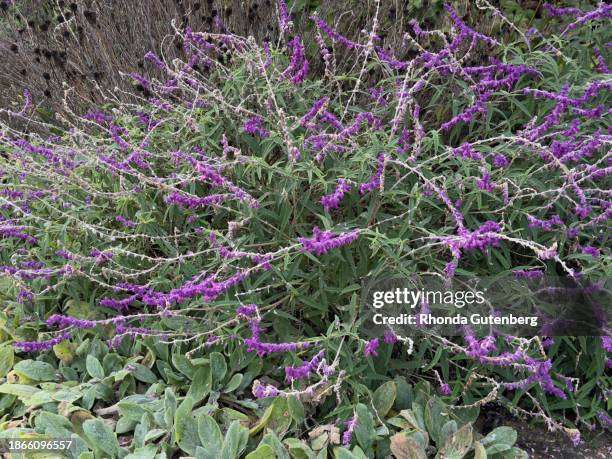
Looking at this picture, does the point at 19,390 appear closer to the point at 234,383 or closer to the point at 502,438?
the point at 234,383

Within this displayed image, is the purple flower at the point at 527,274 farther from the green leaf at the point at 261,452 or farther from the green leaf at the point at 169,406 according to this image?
the green leaf at the point at 169,406

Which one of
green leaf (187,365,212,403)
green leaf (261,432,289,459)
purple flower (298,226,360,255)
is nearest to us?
purple flower (298,226,360,255)

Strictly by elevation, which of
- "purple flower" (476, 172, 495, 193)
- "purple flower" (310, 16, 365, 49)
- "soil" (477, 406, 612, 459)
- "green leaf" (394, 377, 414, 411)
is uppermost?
"purple flower" (310, 16, 365, 49)

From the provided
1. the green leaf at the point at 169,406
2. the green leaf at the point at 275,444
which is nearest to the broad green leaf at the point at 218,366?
the green leaf at the point at 169,406

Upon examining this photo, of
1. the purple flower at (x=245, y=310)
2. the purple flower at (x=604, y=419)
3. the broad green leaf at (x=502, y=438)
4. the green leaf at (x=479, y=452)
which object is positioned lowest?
the purple flower at (x=604, y=419)

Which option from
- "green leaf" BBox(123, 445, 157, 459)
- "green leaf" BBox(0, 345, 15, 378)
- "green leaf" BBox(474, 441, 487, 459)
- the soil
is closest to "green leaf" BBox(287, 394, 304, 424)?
"green leaf" BBox(123, 445, 157, 459)

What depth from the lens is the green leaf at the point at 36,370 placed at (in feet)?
8.68

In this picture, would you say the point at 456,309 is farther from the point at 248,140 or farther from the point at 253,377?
the point at 248,140

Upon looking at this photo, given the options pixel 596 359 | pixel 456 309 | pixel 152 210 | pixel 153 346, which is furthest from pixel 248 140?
pixel 596 359

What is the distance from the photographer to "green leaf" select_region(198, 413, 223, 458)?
2172mm

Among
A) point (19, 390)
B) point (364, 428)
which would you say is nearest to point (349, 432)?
point (364, 428)

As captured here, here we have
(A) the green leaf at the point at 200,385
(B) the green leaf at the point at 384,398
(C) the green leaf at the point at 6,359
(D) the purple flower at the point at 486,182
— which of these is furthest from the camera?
(C) the green leaf at the point at 6,359

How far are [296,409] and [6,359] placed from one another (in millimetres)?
1336

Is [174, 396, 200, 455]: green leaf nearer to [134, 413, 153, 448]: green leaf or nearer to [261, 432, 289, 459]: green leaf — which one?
[134, 413, 153, 448]: green leaf
